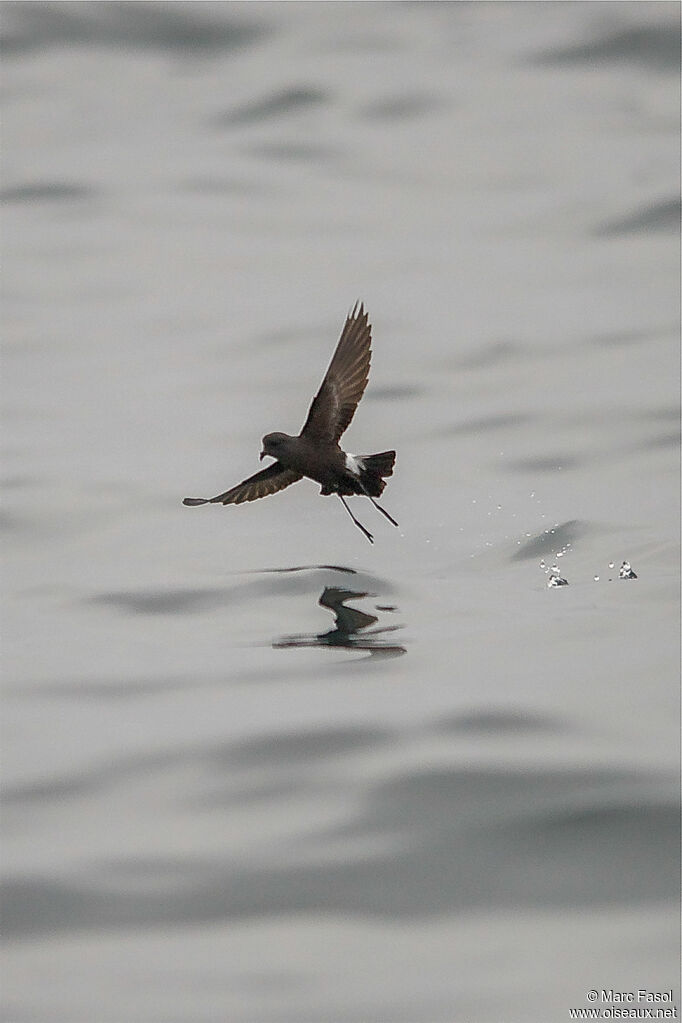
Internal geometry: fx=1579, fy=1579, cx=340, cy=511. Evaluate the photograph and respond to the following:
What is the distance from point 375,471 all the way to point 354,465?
108mm

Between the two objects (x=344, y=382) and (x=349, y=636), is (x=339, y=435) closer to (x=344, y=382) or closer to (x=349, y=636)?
(x=344, y=382)

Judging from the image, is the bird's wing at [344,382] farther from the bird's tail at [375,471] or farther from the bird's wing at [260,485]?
the bird's wing at [260,485]

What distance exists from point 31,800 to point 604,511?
497 cm

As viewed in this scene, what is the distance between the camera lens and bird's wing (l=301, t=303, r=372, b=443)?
767cm

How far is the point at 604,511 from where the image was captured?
31.2 ft

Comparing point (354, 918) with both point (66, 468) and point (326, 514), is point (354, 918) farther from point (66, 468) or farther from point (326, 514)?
point (66, 468)

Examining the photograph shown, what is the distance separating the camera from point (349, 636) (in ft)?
23.6

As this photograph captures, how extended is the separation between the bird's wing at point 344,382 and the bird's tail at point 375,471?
0.21 meters

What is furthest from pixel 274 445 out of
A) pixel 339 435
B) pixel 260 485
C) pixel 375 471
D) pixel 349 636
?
pixel 349 636

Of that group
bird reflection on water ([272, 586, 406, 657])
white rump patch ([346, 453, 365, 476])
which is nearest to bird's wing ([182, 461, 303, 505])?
white rump patch ([346, 453, 365, 476])

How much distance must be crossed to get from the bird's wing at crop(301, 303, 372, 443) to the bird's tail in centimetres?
21

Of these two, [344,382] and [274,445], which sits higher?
[344,382]

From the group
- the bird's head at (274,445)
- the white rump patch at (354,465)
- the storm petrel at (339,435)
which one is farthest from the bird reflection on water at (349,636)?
the bird's head at (274,445)

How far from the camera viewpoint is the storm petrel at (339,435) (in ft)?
25.1
